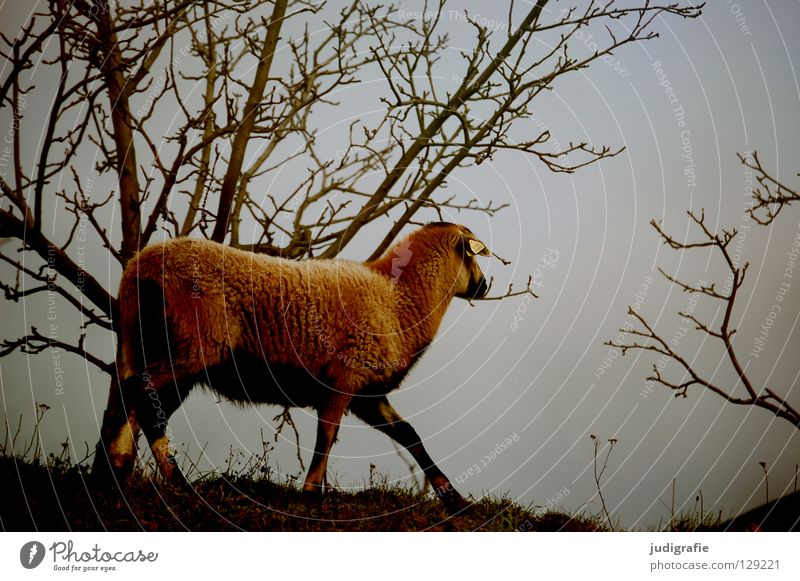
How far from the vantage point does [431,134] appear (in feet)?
10.2

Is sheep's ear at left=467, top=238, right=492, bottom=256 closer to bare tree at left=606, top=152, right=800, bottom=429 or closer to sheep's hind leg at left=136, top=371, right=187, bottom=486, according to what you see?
bare tree at left=606, top=152, right=800, bottom=429

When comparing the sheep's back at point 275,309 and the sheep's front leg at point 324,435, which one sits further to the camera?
the sheep's front leg at point 324,435

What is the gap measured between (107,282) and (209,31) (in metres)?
1.01

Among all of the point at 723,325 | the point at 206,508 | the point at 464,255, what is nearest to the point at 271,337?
the point at 206,508

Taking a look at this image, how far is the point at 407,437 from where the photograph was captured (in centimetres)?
290

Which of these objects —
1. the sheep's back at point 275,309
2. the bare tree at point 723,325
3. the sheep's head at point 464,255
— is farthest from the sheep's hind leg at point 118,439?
the bare tree at point 723,325

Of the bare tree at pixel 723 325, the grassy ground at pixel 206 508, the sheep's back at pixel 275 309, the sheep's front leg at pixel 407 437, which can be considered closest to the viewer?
the sheep's back at pixel 275 309

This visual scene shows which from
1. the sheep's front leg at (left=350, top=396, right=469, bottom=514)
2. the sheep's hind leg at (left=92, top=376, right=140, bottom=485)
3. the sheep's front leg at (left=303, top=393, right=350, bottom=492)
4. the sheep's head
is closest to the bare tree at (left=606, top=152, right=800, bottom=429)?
the sheep's head

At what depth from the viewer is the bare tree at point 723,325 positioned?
3.20 metres

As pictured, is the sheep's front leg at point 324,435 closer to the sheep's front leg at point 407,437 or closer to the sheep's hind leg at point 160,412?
the sheep's front leg at point 407,437

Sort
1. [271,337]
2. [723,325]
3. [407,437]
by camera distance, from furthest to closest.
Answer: [723,325]
[407,437]
[271,337]
